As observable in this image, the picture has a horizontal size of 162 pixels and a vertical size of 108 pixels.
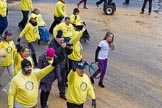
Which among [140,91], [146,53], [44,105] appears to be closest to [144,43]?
[146,53]

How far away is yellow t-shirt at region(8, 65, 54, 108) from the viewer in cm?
701

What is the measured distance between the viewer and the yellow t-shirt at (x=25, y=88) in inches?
276

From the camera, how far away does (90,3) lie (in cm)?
2270

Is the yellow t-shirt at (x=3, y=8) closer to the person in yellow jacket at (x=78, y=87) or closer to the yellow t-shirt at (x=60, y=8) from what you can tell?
the yellow t-shirt at (x=60, y=8)

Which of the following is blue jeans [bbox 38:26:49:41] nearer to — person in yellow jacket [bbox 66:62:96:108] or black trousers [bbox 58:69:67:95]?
black trousers [bbox 58:69:67:95]

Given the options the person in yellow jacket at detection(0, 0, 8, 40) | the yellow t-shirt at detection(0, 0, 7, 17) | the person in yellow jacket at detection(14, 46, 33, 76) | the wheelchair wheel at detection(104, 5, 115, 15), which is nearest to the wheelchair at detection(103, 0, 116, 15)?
the wheelchair wheel at detection(104, 5, 115, 15)

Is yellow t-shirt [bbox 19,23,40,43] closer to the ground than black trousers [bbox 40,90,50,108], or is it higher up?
higher up

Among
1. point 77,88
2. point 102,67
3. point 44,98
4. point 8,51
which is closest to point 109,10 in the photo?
point 102,67

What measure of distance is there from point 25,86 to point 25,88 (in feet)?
0.12

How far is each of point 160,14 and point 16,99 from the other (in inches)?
597

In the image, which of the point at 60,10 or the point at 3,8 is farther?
the point at 60,10

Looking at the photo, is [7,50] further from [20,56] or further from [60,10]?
[60,10]

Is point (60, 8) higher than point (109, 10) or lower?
higher

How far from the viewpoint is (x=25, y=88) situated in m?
7.07
